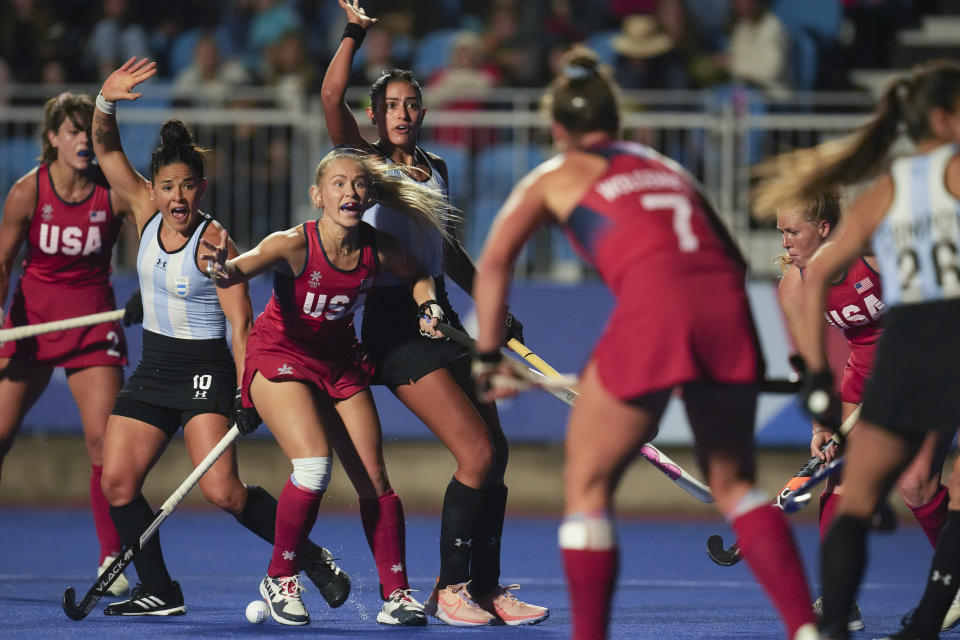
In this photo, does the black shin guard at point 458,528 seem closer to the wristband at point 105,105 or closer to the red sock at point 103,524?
the red sock at point 103,524

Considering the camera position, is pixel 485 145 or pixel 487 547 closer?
pixel 487 547

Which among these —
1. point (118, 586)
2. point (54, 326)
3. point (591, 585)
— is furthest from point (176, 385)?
point (591, 585)

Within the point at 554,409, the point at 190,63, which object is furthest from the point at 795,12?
the point at 190,63

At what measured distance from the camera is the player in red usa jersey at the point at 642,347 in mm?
3514

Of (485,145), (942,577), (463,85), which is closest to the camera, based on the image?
(942,577)

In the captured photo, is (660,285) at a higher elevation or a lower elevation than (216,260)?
higher

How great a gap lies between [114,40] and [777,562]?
8.77 metres

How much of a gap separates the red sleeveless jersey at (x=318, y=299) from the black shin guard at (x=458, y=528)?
700mm

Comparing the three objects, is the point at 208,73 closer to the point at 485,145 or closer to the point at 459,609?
the point at 485,145

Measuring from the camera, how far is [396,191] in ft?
16.6

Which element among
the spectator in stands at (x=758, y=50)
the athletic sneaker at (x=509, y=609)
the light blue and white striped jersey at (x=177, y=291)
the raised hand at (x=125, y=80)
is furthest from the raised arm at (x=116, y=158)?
the spectator in stands at (x=758, y=50)

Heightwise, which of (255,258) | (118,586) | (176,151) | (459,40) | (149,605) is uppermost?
A: (459,40)

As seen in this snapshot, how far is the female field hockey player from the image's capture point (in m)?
3.64

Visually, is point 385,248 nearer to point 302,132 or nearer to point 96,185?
point 96,185
